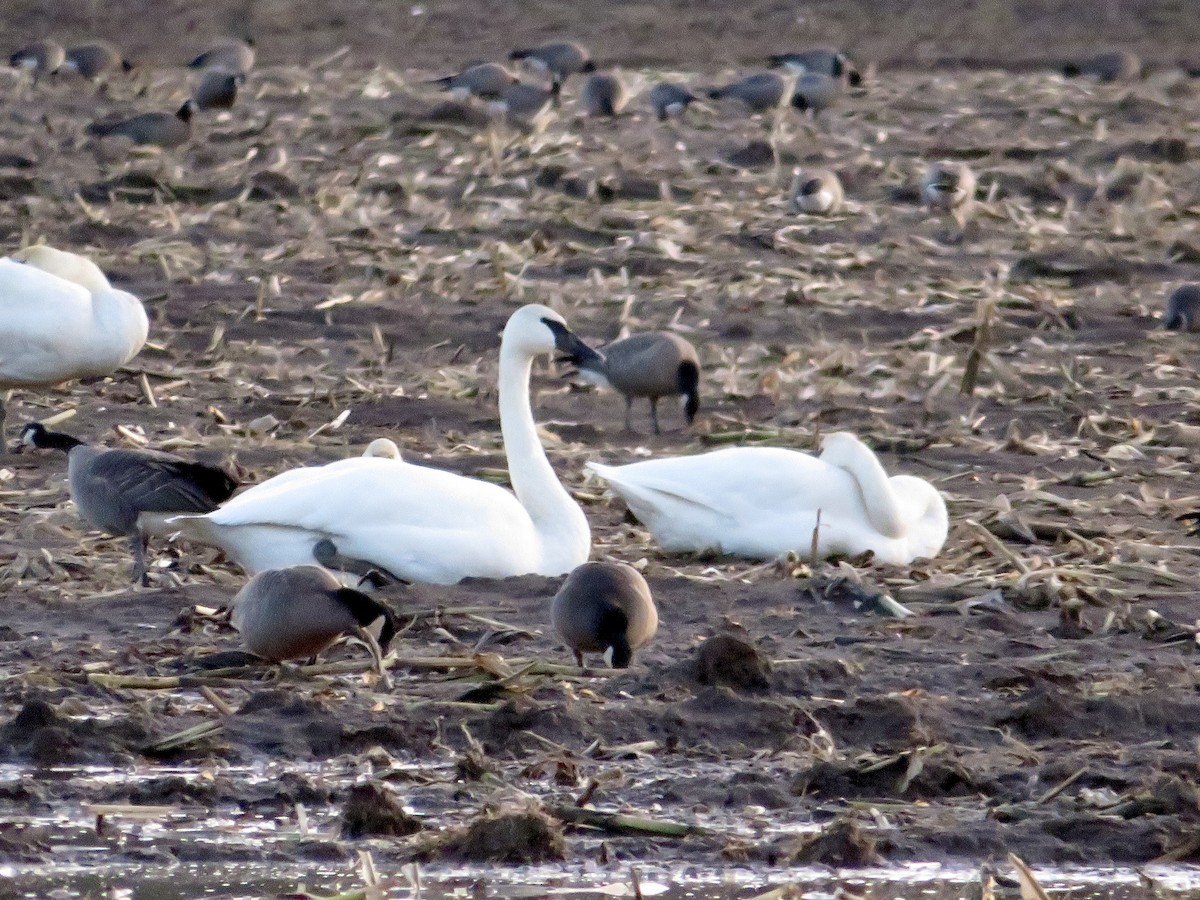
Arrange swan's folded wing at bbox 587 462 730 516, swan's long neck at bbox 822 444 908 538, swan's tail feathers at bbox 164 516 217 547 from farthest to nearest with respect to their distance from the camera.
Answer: swan's folded wing at bbox 587 462 730 516 → swan's long neck at bbox 822 444 908 538 → swan's tail feathers at bbox 164 516 217 547

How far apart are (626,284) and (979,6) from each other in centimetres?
1658

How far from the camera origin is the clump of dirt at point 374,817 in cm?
512

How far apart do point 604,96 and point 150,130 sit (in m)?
4.54

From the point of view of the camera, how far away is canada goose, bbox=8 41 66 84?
24.1m

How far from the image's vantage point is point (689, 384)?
33.8 feet

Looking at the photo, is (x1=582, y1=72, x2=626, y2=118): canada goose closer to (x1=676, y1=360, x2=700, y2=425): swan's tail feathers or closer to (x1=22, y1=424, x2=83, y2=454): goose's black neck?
(x1=676, y1=360, x2=700, y2=425): swan's tail feathers

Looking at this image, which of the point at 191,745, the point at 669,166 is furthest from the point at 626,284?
the point at 191,745

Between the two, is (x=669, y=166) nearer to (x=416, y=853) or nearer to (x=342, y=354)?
(x=342, y=354)

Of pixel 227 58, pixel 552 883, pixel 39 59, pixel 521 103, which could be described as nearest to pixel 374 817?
pixel 552 883

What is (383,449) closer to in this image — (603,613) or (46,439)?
(46,439)

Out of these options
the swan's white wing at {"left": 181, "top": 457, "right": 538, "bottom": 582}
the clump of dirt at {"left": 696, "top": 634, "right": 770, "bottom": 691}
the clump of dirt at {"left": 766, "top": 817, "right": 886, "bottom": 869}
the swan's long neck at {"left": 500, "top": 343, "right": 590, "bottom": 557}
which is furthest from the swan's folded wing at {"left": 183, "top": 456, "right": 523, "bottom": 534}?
the clump of dirt at {"left": 766, "top": 817, "right": 886, "bottom": 869}

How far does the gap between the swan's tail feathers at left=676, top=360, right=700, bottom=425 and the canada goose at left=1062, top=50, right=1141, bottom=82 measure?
625 inches

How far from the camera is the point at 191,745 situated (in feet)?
18.8

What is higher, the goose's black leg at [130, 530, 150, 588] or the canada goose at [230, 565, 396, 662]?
the canada goose at [230, 565, 396, 662]
